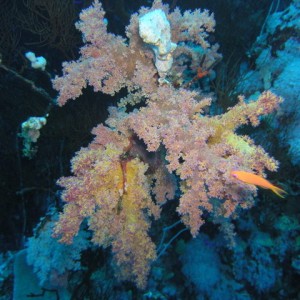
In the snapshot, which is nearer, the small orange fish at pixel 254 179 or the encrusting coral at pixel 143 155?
the small orange fish at pixel 254 179

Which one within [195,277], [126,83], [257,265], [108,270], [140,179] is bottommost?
[257,265]

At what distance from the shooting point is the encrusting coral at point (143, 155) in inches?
70.9

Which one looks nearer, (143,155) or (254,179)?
(254,179)

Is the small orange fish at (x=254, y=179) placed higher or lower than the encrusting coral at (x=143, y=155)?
lower

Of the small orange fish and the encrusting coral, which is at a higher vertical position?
the encrusting coral

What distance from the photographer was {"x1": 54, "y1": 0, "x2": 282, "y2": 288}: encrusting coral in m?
1.80

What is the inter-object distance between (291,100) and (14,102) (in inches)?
157

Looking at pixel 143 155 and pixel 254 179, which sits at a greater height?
pixel 143 155

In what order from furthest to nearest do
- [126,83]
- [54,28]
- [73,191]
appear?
[54,28]
[126,83]
[73,191]

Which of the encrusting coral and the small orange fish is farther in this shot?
the encrusting coral

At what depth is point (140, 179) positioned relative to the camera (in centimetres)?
221

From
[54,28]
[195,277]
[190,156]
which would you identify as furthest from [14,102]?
[195,277]

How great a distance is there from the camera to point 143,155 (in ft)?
7.80

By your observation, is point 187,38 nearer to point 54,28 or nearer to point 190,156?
point 190,156
